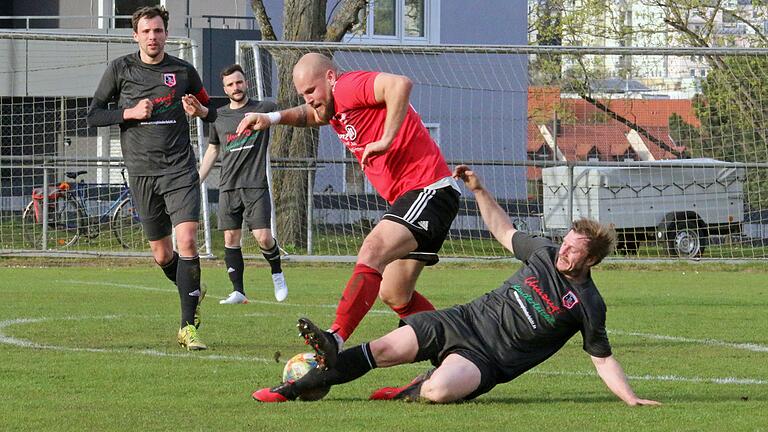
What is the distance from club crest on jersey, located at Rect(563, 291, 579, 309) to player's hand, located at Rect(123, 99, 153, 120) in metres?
3.57

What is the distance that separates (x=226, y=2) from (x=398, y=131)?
85.2 ft

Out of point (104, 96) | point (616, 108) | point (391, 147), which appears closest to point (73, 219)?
point (616, 108)

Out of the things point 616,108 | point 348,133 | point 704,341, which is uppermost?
point 616,108

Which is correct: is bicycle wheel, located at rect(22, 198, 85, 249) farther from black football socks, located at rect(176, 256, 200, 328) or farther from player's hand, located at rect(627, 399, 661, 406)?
player's hand, located at rect(627, 399, 661, 406)

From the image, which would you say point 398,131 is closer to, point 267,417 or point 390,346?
point 390,346

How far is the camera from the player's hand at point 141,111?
873 centimetres

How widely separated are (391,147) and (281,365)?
157 cm

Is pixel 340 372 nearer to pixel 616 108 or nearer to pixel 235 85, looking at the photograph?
pixel 235 85

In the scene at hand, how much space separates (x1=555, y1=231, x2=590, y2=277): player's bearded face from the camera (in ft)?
20.6

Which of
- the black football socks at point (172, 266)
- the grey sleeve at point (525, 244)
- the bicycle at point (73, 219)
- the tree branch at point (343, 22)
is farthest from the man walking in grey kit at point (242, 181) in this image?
the tree branch at point (343, 22)

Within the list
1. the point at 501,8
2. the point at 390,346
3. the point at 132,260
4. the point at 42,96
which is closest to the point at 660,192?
the point at 132,260

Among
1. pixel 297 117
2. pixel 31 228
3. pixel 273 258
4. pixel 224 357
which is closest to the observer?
pixel 297 117

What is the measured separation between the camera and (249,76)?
19.0m

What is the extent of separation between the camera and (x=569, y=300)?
20.9ft
